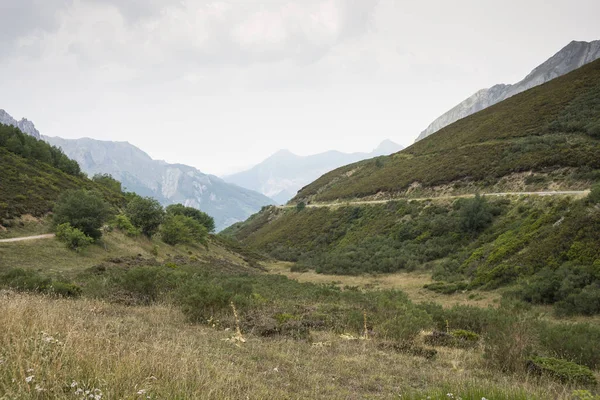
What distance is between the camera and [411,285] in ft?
86.0

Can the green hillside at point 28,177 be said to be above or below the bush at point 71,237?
above

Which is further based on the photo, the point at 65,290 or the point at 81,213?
the point at 81,213

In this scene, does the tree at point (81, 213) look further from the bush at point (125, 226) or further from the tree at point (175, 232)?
the tree at point (175, 232)

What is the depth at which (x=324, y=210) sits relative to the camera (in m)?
60.9

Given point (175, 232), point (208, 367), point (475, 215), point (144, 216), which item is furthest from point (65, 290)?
point (475, 215)

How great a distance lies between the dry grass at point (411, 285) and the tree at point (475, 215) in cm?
732

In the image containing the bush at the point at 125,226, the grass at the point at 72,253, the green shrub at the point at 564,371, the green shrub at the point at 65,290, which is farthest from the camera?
the bush at the point at 125,226

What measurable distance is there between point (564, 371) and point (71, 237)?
29.1 meters

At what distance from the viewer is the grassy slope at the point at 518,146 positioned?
3384cm

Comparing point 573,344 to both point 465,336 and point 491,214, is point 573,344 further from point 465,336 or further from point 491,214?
point 491,214

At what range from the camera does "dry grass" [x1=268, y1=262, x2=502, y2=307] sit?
19461 mm

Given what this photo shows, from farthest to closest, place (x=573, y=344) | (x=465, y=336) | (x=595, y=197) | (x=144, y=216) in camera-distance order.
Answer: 1. (x=144, y=216)
2. (x=595, y=197)
3. (x=465, y=336)
4. (x=573, y=344)

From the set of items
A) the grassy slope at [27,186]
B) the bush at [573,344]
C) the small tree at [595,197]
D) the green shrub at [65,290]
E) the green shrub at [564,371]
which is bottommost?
the bush at [573,344]

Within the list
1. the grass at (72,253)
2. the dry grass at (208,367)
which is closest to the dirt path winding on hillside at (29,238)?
the grass at (72,253)
